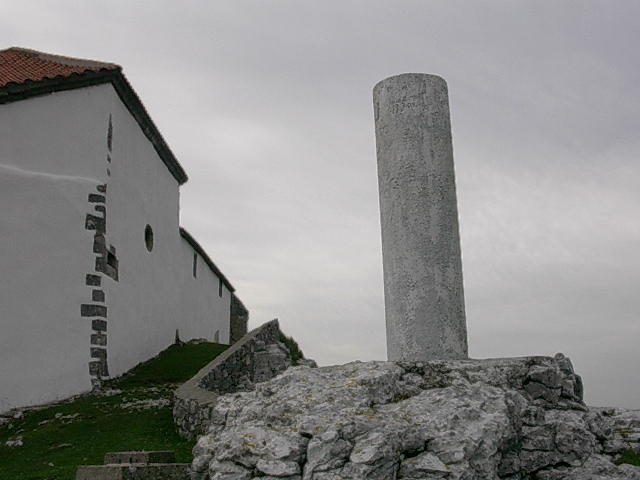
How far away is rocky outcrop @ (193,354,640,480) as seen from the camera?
5602 mm

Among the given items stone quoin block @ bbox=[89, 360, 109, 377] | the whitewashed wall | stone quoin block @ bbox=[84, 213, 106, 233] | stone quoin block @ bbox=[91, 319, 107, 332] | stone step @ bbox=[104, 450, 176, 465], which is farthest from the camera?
stone quoin block @ bbox=[84, 213, 106, 233]

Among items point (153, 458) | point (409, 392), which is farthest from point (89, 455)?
point (409, 392)

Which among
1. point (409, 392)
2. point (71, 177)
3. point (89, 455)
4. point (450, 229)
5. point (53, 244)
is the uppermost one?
point (71, 177)

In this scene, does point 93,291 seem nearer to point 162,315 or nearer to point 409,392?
point 162,315

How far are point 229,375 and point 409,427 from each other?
882cm

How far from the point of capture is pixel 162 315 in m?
20.3

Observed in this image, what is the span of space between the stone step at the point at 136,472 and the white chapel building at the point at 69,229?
21.3ft

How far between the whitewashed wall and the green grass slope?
0.72 m

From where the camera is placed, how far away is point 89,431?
11875mm

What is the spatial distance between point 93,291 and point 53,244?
126 cm

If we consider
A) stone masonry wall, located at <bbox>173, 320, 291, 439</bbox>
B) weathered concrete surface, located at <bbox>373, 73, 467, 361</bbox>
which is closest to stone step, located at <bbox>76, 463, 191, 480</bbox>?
stone masonry wall, located at <bbox>173, 320, 291, 439</bbox>

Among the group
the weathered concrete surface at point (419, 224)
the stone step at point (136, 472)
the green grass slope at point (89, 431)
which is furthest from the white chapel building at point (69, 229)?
the weathered concrete surface at point (419, 224)

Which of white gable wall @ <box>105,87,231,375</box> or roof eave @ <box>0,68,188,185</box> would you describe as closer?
roof eave @ <box>0,68,188,185</box>

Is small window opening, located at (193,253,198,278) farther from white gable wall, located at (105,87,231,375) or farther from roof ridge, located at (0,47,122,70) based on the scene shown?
roof ridge, located at (0,47,122,70)
